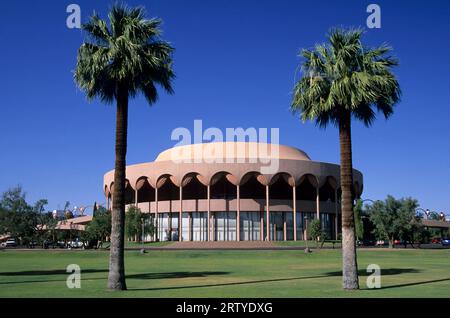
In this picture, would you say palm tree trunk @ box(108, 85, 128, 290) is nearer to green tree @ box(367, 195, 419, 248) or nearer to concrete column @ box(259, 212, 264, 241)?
green tree @ box(367, 195, 419, 248)

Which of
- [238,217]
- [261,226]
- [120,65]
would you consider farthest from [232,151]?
[120,65]

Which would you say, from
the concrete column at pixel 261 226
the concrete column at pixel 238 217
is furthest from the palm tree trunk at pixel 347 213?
the concrete column at pixel 261 226

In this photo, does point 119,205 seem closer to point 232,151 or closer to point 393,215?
point 393,215

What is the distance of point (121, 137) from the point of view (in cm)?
2378

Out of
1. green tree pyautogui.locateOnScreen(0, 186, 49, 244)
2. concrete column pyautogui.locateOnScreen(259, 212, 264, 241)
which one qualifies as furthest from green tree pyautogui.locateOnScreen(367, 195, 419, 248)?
green tree pyautogui.locateOnScreen(0, 186, 49, 244)

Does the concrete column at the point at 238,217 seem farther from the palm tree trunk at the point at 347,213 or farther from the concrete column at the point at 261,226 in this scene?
the palm tree trunk at the point at 347,213

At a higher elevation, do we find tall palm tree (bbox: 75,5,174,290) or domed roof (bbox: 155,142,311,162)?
domed roof (bbox: 155,142,311,162)

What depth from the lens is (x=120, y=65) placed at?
23.8 meters

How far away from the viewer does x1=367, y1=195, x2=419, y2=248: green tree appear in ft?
246

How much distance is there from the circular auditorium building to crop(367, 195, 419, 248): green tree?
63.7ft

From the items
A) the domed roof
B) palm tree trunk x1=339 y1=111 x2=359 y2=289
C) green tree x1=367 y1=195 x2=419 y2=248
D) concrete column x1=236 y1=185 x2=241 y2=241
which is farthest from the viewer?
the domed roof

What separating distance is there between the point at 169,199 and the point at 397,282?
3120 inches
